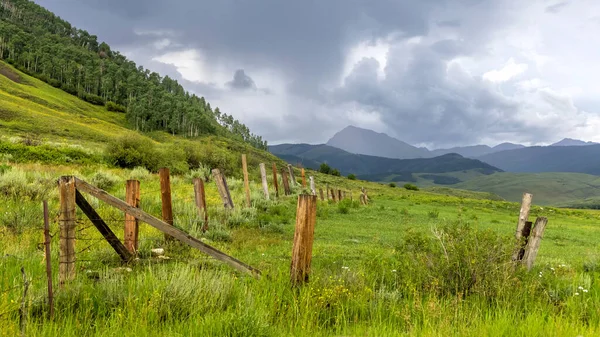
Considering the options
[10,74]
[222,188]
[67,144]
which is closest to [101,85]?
[10,74]

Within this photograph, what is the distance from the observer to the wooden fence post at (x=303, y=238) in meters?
6.18

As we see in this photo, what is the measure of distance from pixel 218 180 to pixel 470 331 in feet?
39.2

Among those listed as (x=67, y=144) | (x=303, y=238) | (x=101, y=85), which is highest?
(x=101, y=85)

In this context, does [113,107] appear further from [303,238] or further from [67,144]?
[303,238]

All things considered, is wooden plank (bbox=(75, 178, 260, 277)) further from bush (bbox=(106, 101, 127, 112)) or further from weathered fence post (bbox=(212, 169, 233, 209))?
bush (bbox=(106, 101, 127, 112))

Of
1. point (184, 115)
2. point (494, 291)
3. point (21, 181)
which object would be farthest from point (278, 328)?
point (184, 115)

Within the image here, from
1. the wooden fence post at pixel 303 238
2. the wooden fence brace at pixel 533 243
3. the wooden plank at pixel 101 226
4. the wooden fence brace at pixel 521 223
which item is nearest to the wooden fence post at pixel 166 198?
the wooden plank at pixel 101 226

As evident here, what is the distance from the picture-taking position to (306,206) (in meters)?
6.16

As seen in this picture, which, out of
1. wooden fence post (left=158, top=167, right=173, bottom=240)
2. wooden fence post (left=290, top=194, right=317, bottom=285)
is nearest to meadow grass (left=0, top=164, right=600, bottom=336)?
wooden fence post (left=290, top=194, right=317, bottom=285)

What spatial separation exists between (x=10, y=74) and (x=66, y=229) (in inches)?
5404

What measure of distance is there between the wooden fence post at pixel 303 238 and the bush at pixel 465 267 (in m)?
1.85

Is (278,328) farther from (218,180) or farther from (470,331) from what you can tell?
(218,180)

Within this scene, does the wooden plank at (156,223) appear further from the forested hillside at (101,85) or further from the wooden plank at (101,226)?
the forested hillside at (101,85)

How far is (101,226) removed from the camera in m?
6.63
